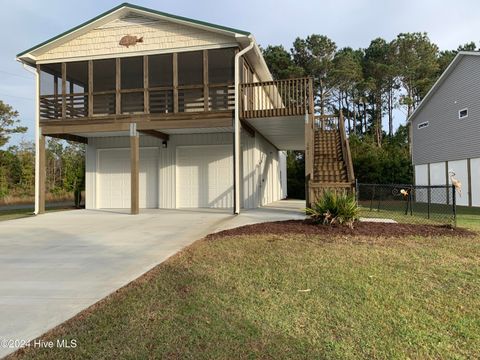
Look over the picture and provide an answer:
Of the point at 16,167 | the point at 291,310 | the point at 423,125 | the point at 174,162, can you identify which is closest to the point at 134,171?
the point at 174,162

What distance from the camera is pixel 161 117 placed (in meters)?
12.1

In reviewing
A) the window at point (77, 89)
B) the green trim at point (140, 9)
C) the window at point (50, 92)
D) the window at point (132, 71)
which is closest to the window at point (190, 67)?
the green trim at point (140, 9)

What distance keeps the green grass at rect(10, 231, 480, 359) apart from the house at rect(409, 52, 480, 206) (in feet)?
43.1

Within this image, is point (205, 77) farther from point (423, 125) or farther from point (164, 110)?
point (423, 125)

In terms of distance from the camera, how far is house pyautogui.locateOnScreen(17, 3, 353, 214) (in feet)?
38.6

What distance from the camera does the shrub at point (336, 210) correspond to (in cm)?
764

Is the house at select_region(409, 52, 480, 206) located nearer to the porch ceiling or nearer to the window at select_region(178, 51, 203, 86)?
the porch ceiling

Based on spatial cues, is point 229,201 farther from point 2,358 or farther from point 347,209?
point 2,358

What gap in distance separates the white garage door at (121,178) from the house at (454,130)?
1369cm

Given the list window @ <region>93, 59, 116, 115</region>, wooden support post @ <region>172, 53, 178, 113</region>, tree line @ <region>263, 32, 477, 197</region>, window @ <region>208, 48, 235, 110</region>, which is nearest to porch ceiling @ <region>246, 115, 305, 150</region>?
window @ <region>208, 48, 235, 110</region>

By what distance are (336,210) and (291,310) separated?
15.2 feet

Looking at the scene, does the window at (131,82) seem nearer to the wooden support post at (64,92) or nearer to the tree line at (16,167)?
the wooden support post at (64,92)

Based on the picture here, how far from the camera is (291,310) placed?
3.44 metres

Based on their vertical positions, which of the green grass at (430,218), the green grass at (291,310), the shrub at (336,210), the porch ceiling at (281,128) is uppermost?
the porch ceiling at (281,128)
